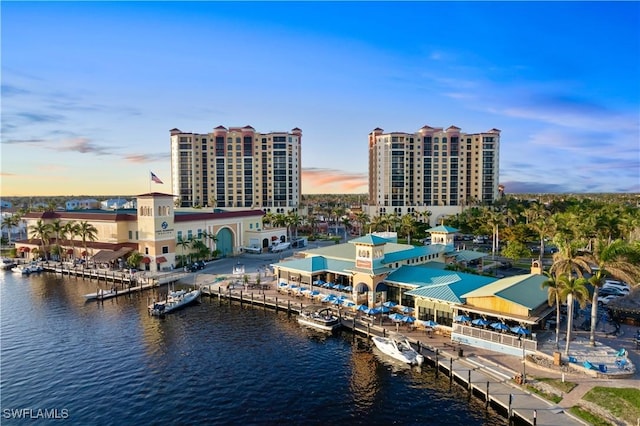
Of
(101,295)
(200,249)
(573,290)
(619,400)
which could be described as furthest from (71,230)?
(619,400)

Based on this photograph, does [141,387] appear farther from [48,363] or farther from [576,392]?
[576,392]

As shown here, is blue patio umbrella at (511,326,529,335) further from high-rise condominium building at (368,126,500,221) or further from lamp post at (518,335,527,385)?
high-rise condominium building at (368,126,500,221)

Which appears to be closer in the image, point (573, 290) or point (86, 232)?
point (573, 290)

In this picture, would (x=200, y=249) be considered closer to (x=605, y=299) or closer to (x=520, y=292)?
(x=520, y=292)

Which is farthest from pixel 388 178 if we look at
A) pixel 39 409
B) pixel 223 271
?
pixel 39 409

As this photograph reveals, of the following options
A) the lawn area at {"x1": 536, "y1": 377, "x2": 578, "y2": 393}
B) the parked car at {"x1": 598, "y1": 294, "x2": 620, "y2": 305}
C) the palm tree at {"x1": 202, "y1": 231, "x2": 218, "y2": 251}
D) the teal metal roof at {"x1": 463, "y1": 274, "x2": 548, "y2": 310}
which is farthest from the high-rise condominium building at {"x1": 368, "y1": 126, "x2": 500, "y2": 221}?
the lawn area at {"x1": 536, "y1": 377, "x2": 578, "y2": 393}

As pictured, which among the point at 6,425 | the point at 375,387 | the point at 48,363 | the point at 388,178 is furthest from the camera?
the point at 388,178
